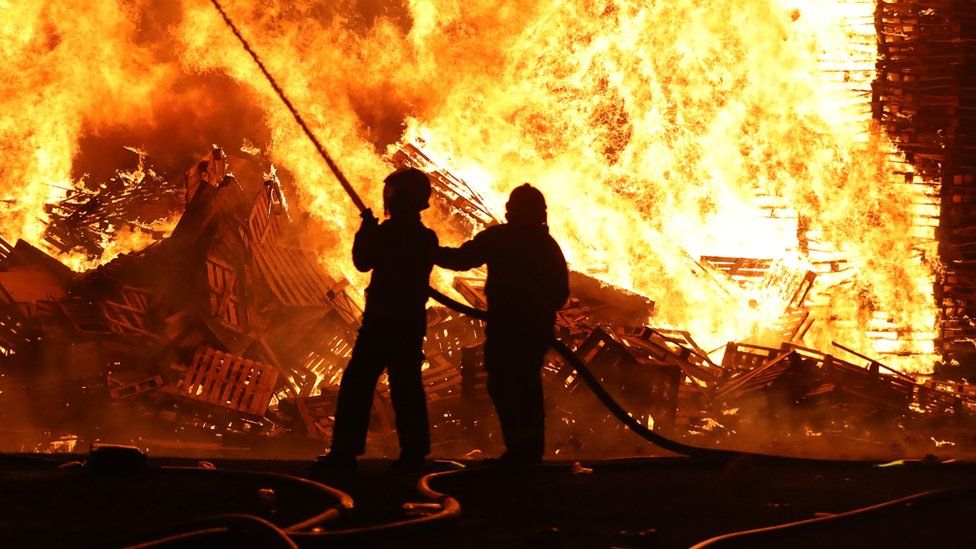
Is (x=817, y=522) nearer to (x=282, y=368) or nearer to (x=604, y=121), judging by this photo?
(x=282, y=368)

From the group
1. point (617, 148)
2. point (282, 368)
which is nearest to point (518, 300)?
point (282, 368)

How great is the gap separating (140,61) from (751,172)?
9937mm

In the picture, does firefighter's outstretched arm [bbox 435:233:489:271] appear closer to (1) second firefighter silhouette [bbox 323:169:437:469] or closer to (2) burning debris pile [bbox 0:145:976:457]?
(1) second firefighter silhouette [bbox 323:169:437:469]

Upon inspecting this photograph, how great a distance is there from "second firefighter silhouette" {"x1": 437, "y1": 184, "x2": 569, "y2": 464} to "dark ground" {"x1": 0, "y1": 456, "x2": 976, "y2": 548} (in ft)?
1.76

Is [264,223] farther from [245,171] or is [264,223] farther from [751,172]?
[751,172]

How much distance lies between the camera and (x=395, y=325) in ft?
22.3

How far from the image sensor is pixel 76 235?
49.1ft

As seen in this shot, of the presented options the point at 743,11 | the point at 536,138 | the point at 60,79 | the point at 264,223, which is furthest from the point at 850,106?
the point at 60,79

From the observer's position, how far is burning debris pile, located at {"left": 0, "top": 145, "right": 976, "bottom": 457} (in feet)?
37.3

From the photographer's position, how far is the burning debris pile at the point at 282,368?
11367mm

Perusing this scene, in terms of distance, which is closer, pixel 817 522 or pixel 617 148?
pixel 817 522

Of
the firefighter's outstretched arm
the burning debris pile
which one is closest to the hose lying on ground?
the firefighter's outstretched arm

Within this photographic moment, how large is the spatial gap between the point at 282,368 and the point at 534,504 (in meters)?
7.67

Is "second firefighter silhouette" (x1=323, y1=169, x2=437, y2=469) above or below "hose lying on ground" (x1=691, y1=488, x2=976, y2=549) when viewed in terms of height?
above
